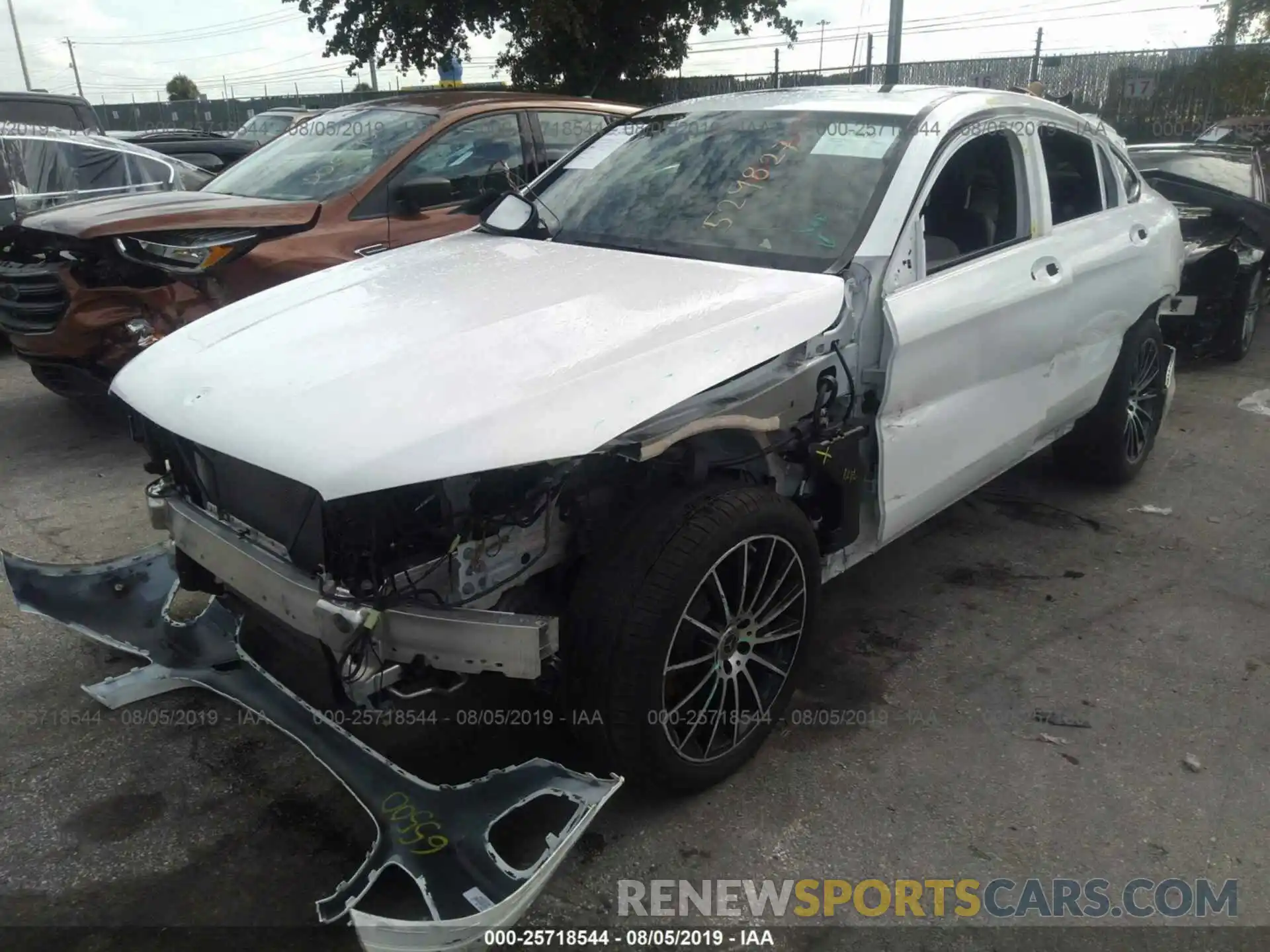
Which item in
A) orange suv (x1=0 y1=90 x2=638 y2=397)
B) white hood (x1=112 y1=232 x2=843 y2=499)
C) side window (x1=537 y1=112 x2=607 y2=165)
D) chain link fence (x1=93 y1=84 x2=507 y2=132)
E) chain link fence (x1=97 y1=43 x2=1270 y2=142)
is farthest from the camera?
chain link fence (x1=93 y1=84 x2=507 y2=132)

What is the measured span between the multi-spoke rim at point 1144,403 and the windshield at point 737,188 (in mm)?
2137

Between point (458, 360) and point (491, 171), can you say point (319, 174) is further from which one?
point (458, 360)

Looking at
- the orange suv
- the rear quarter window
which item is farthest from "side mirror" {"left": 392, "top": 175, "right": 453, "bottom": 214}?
the rear quarter window

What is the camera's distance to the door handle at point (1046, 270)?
11.8 ft

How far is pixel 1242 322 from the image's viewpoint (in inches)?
279

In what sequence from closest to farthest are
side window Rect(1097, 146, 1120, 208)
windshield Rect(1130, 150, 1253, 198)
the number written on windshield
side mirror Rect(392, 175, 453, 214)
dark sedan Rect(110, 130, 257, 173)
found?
the number written on windshield < side window Rect(1097, 146, 1120, 208) < side mirror Rect(392, 175, 453, 214) < windshield Rect(1130, 150, 1253, 198) < dark sedan Rect(110, 130, 257, 173)

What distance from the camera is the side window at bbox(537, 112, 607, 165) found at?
6094 millimetres

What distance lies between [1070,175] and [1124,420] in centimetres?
121

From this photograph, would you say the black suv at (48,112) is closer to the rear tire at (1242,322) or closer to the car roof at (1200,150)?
the car roof at (1200,150)

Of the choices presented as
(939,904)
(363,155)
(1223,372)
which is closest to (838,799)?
(939,904)

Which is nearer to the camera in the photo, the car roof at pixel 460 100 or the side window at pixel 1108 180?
the side window at pixel 1108 180

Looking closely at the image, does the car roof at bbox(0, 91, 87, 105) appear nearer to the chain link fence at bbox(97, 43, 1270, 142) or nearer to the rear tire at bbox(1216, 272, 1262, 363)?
the chain link fence at bbox(97, 43, 1270, 142)

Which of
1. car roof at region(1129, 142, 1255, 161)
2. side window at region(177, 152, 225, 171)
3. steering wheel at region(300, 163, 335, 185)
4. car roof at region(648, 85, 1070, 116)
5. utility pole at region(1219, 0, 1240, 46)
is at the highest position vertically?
utility pole at region(1219, 0, 1240, 46)

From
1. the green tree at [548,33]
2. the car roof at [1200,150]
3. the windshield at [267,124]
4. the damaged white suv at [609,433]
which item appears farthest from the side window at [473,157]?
the windshield at [267,124]
